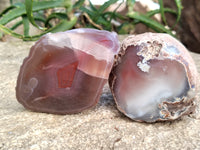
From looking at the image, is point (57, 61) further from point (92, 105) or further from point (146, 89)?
point (146, 89)

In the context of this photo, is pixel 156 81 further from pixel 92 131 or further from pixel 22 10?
pixel 22 10

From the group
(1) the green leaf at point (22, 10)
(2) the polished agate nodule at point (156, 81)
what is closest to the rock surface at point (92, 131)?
(2) the polished agate nodule at point (156, 81)

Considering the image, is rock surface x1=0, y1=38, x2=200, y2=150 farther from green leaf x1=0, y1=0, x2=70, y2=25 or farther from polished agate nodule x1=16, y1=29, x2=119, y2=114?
green leaf x1=0, y1=0, x2=70, y2=25

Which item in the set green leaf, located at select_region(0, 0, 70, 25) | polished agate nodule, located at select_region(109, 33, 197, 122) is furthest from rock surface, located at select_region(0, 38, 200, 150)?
green leaf, located at select_region(0, 0, 70, 25)

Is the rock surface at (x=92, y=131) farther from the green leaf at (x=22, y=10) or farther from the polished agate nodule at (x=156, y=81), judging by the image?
the green leaf at (x=22, y=10)

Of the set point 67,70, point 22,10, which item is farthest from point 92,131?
point 22,10

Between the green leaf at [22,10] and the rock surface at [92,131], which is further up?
the rock surface at [92,131]
